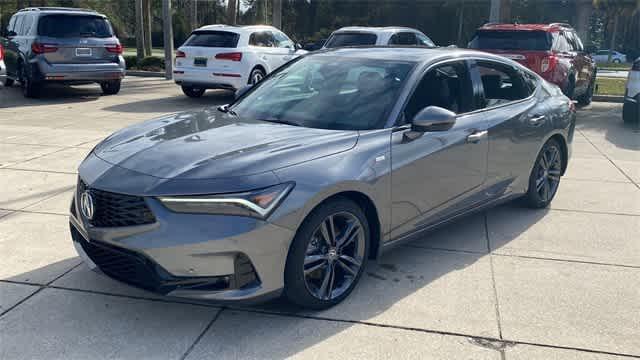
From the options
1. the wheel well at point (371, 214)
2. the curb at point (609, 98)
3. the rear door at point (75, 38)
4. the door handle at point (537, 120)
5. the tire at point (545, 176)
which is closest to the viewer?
the wheel well at point (371, 214)

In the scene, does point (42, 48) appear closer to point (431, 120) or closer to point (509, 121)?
point (509, 121)

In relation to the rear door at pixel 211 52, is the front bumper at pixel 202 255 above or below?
below

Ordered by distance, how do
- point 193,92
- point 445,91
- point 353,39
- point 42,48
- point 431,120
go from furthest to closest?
point 193,92
point 353,39
point 42,48
point 445,91
point 431,120

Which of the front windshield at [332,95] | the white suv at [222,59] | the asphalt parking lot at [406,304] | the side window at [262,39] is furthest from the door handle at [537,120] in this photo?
the side window at [262,39]

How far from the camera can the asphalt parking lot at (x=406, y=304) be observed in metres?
3.43

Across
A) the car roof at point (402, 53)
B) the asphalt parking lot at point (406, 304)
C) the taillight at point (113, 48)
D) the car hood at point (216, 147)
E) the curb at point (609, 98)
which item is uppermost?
the car roof at point (402, 53)

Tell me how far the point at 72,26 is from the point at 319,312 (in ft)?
37.7

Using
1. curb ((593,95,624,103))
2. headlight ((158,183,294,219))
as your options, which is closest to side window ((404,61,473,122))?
headlight ((158,183,294,219))

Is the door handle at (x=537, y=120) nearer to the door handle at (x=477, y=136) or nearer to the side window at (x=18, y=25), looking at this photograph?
the door handle at (x=477, y=136)

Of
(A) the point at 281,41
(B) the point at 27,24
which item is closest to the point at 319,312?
(A) the point at 281,41

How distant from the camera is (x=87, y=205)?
11.8 ft

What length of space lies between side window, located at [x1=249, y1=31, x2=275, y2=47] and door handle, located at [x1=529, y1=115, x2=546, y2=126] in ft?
30.0

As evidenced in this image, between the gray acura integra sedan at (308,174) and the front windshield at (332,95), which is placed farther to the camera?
the front windshield at (332,95)

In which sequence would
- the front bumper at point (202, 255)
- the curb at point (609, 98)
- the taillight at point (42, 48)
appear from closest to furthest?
the front bumper at point (202, 255) < the taillight at point (42, 48) < the curb at point (609, 98)
